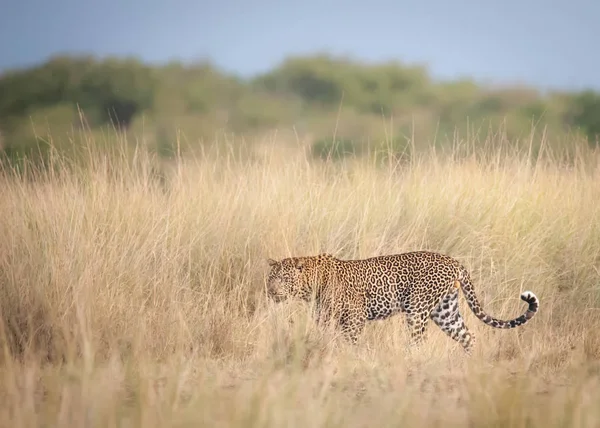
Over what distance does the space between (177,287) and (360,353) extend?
1542 millimetres

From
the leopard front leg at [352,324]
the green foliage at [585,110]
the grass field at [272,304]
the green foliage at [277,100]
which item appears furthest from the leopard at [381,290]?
the green foliage at [585,110]

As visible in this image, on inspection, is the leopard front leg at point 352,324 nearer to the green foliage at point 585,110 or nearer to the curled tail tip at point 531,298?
the curled tail tip at point 531,298

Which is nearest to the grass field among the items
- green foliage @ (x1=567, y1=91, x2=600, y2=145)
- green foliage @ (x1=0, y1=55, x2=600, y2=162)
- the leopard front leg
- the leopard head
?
the leopard head

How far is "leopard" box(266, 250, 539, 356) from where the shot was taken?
7.51 metres

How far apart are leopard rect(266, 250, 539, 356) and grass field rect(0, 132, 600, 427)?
140 mm

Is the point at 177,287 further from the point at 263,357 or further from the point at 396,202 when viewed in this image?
the point at 396,202

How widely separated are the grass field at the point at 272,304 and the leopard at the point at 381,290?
14cm

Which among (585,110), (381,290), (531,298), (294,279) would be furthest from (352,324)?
(585,110)

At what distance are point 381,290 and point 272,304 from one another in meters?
0.79

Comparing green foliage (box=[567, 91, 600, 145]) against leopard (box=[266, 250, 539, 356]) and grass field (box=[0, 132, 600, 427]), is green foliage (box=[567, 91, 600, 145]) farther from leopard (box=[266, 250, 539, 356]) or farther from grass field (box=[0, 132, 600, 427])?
leopard (box=[266, 250, 539, 356])

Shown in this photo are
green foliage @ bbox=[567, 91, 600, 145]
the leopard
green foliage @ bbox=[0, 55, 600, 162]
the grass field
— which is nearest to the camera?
the grass field

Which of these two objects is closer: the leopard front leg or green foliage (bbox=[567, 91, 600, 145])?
the leopard front leg

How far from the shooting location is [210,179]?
10.1 meters

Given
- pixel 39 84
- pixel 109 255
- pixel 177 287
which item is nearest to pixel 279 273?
pixel 177 287
